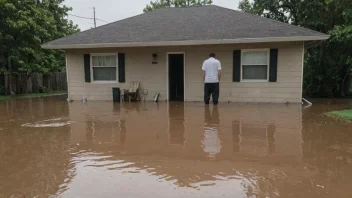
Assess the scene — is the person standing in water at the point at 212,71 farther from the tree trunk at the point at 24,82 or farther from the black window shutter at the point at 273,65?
the tree trunk at the point at 24,82

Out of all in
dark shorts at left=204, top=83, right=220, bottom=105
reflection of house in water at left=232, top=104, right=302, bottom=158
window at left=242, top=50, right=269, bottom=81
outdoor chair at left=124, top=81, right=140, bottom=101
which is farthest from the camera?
outdoor chair at left=124, top=81, right=140, bottom=101

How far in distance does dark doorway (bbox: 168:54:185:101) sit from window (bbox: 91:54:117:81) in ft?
7.78

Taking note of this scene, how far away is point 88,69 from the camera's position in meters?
11.7

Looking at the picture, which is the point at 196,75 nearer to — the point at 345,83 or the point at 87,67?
the point at 87,67

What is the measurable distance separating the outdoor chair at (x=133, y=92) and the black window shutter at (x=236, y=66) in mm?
3857

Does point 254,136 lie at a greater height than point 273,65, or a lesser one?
lesser

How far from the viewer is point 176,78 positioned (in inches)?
462

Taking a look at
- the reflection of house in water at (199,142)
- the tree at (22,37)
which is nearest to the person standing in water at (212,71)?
the reflection of house in water at (199,142)

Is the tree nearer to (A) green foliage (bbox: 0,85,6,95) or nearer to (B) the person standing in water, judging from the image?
(A) green foliage (bbox: 0,85,6,95)

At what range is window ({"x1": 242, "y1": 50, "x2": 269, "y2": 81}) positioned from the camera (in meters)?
10.2

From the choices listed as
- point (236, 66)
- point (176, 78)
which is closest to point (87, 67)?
point (176, 78)

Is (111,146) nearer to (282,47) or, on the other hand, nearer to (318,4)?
(282,47)

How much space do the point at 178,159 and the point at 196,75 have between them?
743cm

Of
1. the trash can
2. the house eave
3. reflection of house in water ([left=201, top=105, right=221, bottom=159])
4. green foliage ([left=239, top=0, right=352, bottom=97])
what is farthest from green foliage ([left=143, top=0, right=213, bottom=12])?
reflection of house in water ([left=201, top=105, right=221, bottom=159])
